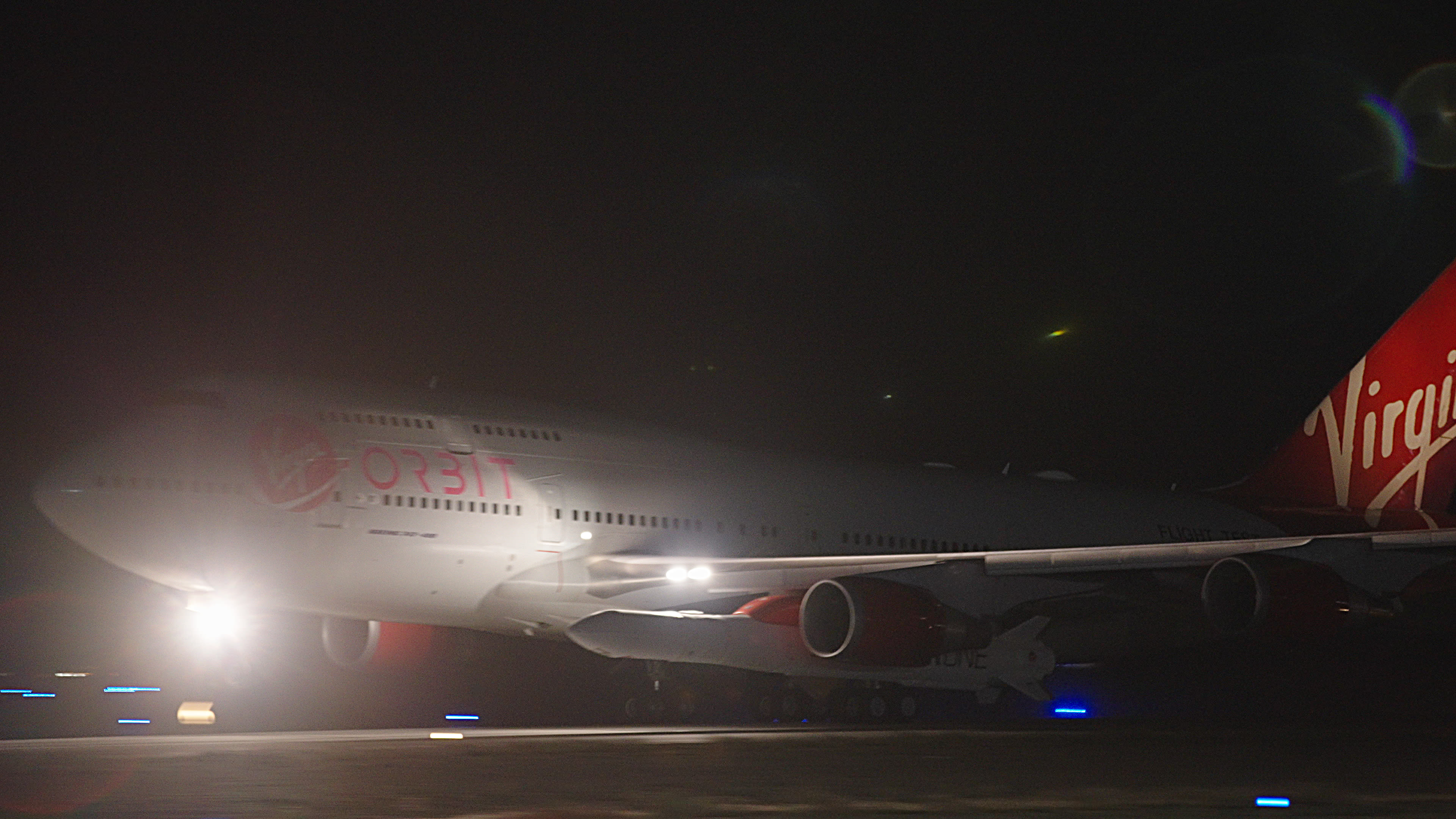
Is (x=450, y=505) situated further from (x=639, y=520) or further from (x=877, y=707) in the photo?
(x=877, y=707)

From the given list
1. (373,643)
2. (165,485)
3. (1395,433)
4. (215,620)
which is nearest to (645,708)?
(373,643)

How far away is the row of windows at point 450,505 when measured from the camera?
762 inches

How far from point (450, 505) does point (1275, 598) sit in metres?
10.4

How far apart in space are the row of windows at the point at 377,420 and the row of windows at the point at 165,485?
151 centimetres

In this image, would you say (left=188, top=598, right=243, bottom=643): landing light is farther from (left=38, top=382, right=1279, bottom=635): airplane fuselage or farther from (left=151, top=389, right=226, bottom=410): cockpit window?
(left=151, top=389, right=226, bottom=410): cockpit window

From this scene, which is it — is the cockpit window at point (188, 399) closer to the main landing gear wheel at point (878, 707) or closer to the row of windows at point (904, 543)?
the main landing gear wheel at point (878, 707)

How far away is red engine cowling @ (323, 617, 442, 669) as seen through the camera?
21.1 meters

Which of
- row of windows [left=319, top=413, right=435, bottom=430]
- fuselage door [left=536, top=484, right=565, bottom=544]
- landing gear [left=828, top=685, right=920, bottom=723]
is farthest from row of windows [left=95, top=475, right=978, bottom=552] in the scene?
landing gear [left=828, top=685, right=920, bottom=723]

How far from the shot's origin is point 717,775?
10750mm

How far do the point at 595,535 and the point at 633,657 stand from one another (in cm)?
328

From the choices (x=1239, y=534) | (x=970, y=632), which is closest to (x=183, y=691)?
(x=970, y=632)

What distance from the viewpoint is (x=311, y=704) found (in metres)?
22.1

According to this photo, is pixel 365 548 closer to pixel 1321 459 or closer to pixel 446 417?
pixel 446 417

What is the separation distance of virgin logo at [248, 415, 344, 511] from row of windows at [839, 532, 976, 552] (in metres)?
8.96
